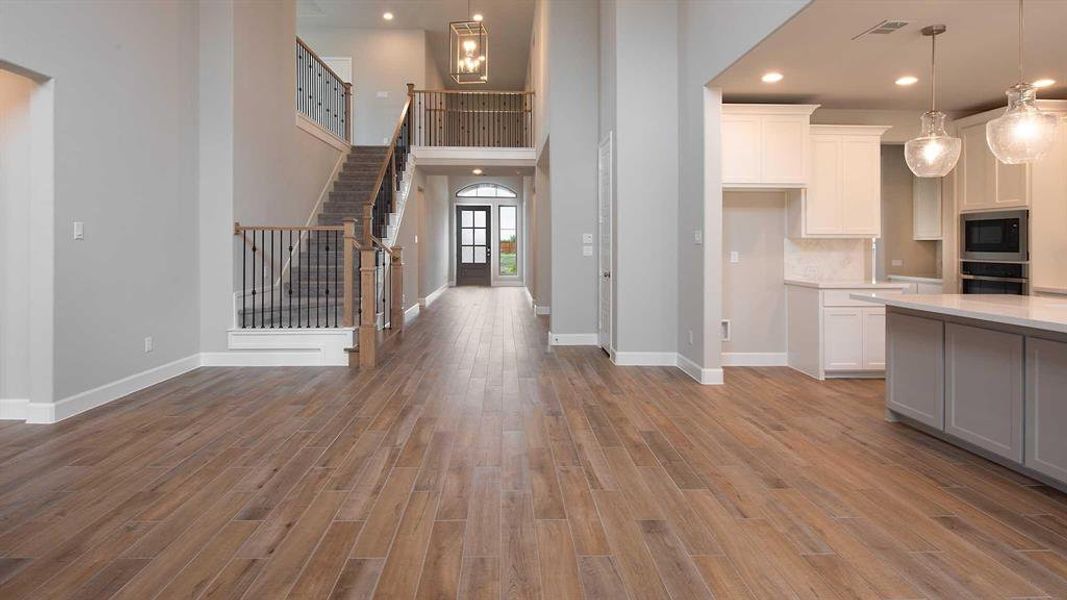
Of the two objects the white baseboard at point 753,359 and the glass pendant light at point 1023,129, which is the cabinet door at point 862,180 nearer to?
the white baseboard at point 753,359

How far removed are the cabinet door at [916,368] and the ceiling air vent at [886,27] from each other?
1746 mm

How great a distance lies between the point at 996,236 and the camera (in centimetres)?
566

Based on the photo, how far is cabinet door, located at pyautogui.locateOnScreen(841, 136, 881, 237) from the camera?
588cm

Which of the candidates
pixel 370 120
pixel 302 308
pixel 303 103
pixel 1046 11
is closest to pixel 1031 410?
pixel 1046 11

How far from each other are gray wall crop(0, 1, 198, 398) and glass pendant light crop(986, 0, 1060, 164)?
5.64m

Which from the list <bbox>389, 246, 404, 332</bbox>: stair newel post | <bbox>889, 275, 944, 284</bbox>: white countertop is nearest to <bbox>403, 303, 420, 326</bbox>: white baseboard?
<bbox>389, 246, 404, 332</bbox>: stair newel post

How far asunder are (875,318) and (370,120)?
9837mm

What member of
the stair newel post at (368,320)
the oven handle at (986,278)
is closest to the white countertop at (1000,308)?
the oven handle at (986,278)

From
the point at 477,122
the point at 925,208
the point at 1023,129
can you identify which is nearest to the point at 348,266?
the point at 1023,129

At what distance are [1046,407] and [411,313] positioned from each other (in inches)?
356

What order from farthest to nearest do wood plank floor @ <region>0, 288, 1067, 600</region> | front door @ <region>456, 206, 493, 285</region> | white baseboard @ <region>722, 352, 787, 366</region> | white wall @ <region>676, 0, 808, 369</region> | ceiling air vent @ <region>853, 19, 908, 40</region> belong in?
front door @ <region>456, 206, 493, 285</region>, white baseboard @ <region>722, 352, 787, 366</region>, white wall @ <region>676, 0, 808, 369</region>, ceiling air vent @ <region>853, 19, 908, 40</region>, wood plank floor @ <region>0, 288, 1067, 600</region>

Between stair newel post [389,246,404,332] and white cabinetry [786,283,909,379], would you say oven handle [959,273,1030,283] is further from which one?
stair newel post [389,246,404,332]

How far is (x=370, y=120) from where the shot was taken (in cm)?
1236

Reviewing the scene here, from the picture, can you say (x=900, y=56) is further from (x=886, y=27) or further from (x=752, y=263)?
(x=752, y=263)
